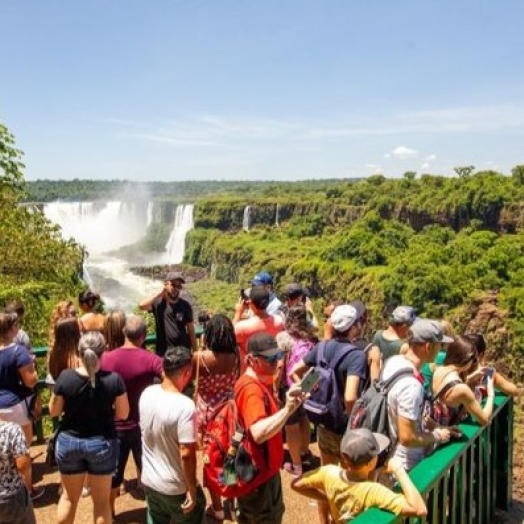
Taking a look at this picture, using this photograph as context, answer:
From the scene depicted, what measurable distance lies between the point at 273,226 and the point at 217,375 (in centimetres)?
11410

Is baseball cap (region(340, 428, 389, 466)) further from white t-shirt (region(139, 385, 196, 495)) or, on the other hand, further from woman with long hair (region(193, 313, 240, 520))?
woman with long hair (region(193, 313, 240, 520))

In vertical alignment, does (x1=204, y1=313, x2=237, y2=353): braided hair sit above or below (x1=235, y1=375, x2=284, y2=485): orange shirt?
above

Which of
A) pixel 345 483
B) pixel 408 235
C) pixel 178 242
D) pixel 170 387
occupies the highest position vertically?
pixel 170 387

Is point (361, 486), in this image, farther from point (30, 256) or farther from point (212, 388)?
point (30, 256)

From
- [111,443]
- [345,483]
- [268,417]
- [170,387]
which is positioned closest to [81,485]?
[111,443]

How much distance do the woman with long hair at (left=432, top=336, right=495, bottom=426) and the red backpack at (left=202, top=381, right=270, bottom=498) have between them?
130 cm

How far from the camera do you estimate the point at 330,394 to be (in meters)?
4.43

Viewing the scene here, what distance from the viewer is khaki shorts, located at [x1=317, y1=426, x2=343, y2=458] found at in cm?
456

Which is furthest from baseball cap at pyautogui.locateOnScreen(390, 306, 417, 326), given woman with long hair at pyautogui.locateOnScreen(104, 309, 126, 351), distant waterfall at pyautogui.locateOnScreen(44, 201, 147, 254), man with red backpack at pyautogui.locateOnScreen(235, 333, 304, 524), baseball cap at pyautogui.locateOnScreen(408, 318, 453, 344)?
distant waterfall at pyautogui.locateOnScreen(44, 201, 147, 254)

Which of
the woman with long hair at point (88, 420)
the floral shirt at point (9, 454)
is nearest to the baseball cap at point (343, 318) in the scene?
the woman with long hair at point (88, 420)

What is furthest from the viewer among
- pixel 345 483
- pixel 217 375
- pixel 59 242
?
pixel 59 242

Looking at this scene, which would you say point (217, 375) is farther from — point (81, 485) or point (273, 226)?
point (273, 226)

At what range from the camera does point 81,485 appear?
13.4 feet

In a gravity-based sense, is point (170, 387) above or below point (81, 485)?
above
